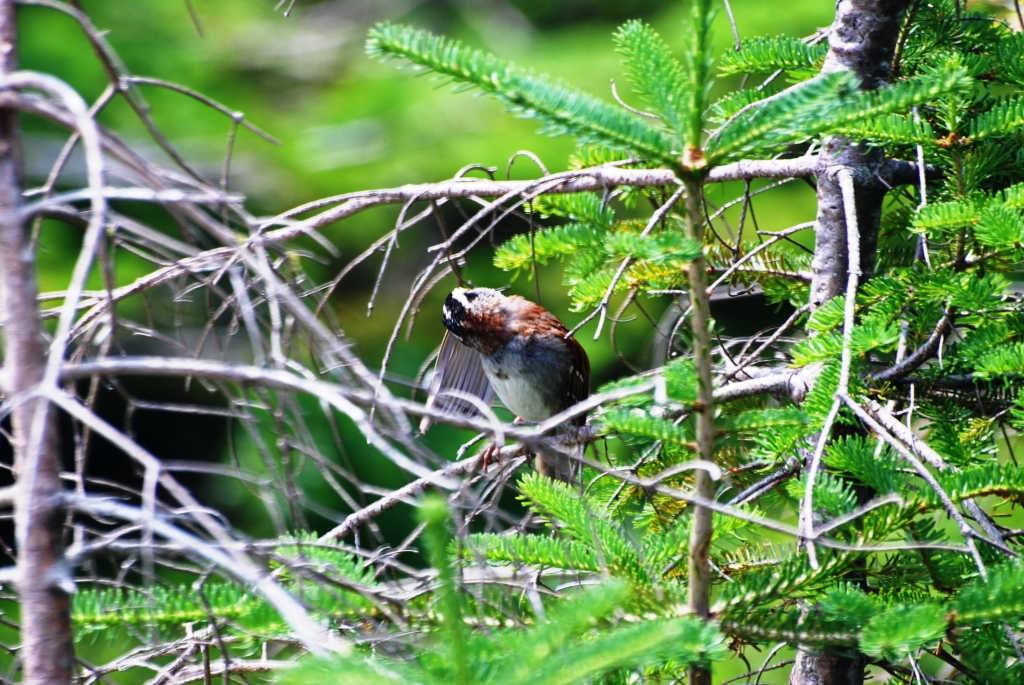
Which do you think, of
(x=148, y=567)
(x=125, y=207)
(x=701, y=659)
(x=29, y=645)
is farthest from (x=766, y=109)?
(x=125, y=207)

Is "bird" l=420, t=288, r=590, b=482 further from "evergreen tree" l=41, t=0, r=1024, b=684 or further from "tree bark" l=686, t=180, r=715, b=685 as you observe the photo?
"tree bark" l=686, t=180, r=715, b=685

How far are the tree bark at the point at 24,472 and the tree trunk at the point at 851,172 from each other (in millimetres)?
1065

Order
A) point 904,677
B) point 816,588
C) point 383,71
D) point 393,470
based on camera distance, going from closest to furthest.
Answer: point 816,588, point 904,677, point 393,470, point 383,71

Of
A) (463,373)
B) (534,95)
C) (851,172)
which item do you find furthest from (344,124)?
(534,95)

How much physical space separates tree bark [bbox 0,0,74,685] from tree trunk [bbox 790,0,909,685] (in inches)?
41.9

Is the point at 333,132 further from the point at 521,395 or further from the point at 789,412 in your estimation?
the point at 789,412

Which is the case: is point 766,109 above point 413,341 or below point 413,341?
below

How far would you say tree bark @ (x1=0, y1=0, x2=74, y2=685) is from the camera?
2.65 feet

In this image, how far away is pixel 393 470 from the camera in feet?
14.1

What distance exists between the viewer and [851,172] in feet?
4.74

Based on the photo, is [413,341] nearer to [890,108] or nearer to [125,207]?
[125,207]

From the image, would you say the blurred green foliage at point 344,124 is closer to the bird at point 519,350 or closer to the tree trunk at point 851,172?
the bird at point 519,350

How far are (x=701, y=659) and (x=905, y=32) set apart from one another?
1133 mm

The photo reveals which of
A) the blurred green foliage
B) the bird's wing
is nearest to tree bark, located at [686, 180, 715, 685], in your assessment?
the bird's wing
